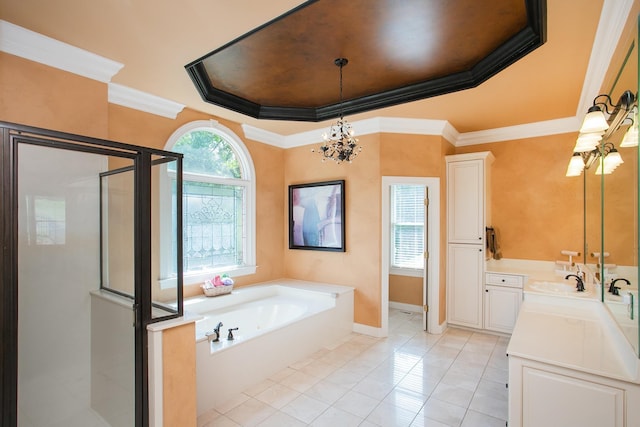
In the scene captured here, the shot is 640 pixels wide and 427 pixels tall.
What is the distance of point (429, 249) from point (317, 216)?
157 cm

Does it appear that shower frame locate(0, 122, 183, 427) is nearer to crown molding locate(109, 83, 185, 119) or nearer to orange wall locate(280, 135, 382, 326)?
crown molding locate(109, 83, 185, 119)

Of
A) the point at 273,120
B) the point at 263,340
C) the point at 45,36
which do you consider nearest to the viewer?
the point at 45,36

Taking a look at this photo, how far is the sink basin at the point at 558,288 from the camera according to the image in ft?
8.77

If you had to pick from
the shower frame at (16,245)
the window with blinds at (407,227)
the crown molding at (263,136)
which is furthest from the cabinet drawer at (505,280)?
the shower frame at (16,245)

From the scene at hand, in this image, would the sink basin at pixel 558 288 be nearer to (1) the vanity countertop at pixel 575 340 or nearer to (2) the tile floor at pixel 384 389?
(1) the vanity countertop at pixel 575 340

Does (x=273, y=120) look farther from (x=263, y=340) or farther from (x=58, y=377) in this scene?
(x=58, y=377)

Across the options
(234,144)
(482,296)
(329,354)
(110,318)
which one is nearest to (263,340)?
(329,354)

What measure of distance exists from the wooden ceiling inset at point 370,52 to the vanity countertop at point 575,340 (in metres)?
1.94

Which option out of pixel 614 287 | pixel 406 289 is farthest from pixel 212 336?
pixel 406 289

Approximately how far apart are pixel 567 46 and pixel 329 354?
3.46 m

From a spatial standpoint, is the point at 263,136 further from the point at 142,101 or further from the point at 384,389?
the point at 384,389

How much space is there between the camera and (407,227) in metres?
5.29

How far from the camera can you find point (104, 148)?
1.81 metres

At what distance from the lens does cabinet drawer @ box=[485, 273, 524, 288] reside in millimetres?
3877
